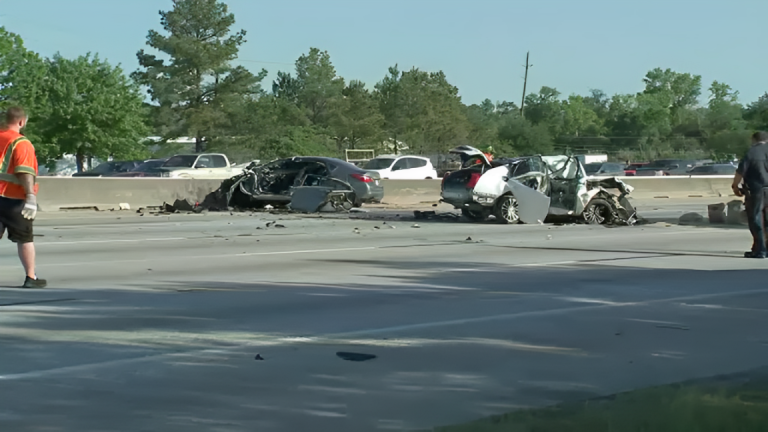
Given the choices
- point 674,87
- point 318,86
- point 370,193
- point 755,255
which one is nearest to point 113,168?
point 370,193

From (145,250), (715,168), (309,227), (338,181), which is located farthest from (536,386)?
(715,168)

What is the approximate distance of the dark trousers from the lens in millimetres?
13711

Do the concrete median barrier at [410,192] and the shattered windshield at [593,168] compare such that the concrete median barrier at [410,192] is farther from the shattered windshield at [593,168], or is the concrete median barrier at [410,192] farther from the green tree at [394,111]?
the green tree at [394,111]

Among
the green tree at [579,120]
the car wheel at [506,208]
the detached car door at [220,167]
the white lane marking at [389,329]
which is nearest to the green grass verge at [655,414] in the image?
the white lane marking at [389,329]

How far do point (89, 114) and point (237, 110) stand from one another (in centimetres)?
1045

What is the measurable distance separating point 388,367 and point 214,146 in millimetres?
65646

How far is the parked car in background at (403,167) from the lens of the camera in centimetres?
4119

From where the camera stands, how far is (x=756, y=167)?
13.8 meters

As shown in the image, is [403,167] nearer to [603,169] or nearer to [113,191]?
[113,191]

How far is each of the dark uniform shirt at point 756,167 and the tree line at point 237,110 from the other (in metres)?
50.6

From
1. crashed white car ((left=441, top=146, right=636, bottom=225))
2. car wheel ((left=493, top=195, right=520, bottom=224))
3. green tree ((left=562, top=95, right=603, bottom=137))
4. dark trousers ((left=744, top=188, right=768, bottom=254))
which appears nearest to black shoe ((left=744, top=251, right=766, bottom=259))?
dark trousers ((left=744, top=188, right=768, bottom=254))

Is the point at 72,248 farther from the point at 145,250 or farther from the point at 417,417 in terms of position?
the point at 417,417

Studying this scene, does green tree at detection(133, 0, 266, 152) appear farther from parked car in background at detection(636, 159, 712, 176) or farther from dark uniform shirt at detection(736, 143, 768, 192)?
dark uniform shirt at detection(736, 143, 768, 192)

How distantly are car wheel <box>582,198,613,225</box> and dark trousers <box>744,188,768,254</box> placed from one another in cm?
757
